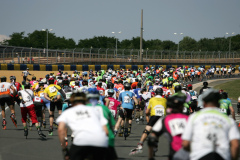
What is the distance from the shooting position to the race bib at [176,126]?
5754mm

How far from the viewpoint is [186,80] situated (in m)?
51.1

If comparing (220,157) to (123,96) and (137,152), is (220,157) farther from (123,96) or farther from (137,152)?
(123,96)

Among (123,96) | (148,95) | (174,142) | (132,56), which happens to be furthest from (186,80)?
(174,142)

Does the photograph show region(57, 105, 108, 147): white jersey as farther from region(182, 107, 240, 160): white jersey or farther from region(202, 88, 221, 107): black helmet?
region(202, 88, 221, 107): black helmet

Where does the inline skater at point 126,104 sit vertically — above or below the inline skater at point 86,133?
below

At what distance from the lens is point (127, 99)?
44.0ft

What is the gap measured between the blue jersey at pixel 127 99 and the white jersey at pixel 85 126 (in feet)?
24.4

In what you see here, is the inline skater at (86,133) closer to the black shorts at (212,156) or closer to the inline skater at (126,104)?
the black shorts at (212,156)

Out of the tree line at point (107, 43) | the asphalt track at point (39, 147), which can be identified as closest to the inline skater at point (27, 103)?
the asphalt track at point (39, 147)

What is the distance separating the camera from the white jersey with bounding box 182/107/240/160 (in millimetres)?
5035

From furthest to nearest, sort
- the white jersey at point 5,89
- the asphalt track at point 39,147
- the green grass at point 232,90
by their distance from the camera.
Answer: the green grass at point 232,90 → the white jersey at point 5,89 → the asphalt track at point 39,147

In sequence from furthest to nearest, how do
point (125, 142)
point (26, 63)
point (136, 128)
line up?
point (26, 63)
point (136, 128)
point (125, 142)

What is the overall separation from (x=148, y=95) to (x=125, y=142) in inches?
178

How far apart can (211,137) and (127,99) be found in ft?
27.6
